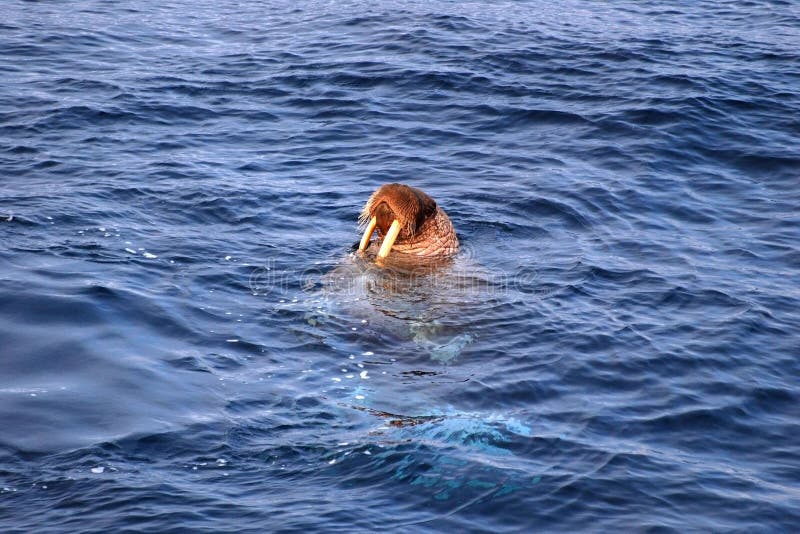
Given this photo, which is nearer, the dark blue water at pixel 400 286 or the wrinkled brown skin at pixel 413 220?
the dark blue water at pixel 400 286

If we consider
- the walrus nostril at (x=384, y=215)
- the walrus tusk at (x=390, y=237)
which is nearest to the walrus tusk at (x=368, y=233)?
the walrus nostril at (x=384, y=215)

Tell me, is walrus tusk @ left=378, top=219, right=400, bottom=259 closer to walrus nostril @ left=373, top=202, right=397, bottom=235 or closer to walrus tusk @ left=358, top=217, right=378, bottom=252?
walrus nostril @ left=373, top=202, right=397, bottom=235

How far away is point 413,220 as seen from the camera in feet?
31.7

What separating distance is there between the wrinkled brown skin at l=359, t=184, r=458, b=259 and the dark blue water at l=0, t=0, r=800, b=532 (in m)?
0.33

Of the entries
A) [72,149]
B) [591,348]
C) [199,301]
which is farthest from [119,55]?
[591,348]

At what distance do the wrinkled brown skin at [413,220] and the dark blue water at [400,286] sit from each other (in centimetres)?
33

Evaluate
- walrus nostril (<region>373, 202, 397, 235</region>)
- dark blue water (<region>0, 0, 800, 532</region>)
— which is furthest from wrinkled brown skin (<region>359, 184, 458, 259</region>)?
dark blue water (<region>0, 0, 800, 532</region>)

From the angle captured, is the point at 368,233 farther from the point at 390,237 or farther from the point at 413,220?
the point at 413,220

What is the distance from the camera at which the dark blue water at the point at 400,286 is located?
249 inches

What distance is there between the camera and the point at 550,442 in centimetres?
689

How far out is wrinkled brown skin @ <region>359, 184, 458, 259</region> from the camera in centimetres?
950

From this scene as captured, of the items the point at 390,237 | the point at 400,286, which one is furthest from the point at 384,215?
the point at 400,286

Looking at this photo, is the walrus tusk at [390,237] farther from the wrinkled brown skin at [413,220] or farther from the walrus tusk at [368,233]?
the walrus tusk at [368,233]

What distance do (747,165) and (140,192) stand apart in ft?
26.3
